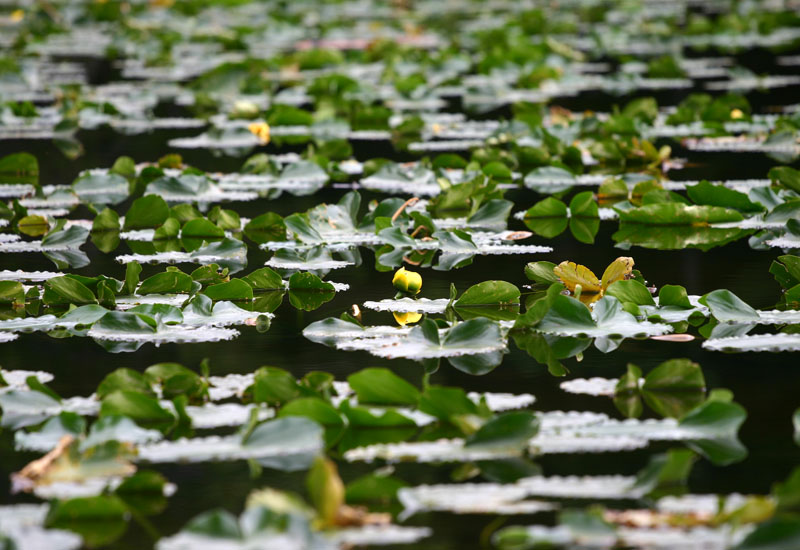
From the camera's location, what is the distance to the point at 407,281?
92.8 inches

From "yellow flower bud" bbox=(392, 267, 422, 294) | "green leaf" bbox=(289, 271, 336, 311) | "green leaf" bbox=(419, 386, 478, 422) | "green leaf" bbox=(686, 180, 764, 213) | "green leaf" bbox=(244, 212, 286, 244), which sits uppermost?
"green leaf" bbox=(419, 386, 478, 422)

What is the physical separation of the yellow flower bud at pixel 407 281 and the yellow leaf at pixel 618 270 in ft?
1.09

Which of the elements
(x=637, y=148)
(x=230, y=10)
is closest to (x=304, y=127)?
(x=637, y=148)

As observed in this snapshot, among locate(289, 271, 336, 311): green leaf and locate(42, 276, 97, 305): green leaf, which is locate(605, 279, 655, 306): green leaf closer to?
locate(289, 271, 336, 311): green leaf

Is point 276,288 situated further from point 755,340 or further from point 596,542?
point 596,542

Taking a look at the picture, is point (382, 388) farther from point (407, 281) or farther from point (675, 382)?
point (407, 281)

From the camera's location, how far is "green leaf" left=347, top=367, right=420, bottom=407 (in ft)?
5.62

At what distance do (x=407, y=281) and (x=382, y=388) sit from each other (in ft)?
2.14

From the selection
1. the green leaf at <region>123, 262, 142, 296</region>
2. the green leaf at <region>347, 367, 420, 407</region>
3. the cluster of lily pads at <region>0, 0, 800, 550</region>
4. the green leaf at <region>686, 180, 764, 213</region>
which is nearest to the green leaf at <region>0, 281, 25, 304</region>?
the cluster of lily pads at <region>0, 0, 800, 550</region>

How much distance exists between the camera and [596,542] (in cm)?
124

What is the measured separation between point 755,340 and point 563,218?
1.22 meters

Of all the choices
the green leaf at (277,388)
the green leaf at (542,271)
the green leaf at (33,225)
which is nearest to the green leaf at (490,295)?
the green leaf at (542,271)

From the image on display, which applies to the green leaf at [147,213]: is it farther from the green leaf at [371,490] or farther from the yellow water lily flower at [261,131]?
the green leaf at [371,490]

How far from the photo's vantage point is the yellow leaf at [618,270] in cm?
225
